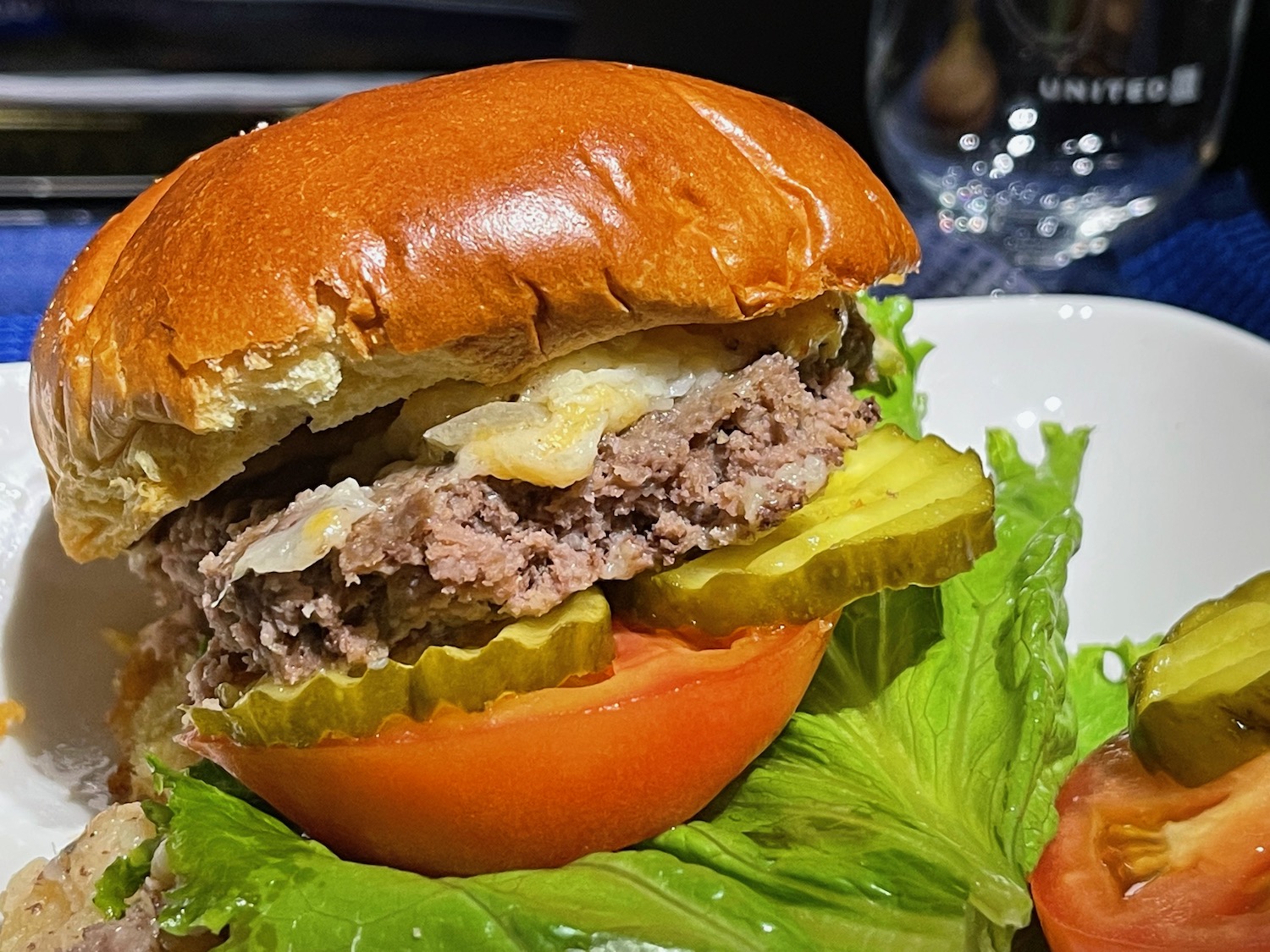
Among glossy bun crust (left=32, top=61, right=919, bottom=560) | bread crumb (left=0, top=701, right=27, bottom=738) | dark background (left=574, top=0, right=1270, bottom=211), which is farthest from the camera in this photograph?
dark background (left=574, top=0, right=1270, bottom=211)

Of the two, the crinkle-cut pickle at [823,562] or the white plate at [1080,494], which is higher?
the crinkle-cut pickle at [823,562]

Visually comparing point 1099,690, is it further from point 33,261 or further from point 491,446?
point 33,261

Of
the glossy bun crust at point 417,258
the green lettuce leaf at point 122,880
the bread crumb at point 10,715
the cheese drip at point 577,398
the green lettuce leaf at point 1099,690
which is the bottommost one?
the green lettuce leaf at point 1099,690

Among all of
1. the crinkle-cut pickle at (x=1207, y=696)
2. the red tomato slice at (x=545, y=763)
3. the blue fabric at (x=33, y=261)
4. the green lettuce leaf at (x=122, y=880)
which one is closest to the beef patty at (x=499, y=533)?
the red tomato slice at (x=545, y=763)

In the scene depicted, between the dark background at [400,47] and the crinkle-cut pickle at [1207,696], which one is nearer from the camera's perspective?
the crinkle-cut pickle at [1207,696]

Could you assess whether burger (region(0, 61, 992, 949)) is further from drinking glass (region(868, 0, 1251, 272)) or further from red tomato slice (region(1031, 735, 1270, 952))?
drinking glass (region(868, 0, 1251, 272))

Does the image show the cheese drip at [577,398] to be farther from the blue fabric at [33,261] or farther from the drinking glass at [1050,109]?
the drinking glass at [1050,109]

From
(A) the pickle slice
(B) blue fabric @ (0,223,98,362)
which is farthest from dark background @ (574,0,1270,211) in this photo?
(A) the pickle slice
